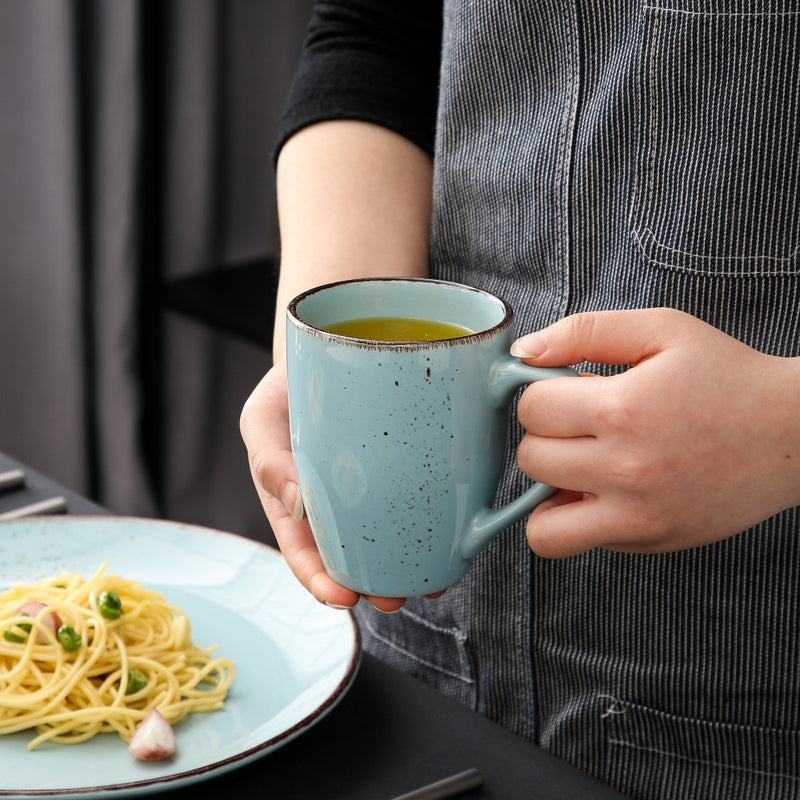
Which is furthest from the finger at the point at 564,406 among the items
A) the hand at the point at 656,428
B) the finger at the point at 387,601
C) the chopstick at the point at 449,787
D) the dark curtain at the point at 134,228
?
the dark curtain at the point at 134,228

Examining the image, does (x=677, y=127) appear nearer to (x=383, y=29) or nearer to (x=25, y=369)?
(x=383, y=29)

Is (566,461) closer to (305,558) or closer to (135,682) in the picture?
(305,558)

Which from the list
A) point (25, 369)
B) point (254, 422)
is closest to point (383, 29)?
point (254, 422)

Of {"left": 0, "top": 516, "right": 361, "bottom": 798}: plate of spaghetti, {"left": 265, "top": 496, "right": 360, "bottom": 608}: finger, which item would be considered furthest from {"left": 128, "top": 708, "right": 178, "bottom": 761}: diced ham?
{"left": 265, "top": 496, "right": 360, "bottom": 608}: finger

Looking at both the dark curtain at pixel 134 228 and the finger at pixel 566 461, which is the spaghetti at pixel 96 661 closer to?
the finger at pixel 566 461

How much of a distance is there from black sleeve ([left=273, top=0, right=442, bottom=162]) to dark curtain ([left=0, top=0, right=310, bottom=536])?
126 cm

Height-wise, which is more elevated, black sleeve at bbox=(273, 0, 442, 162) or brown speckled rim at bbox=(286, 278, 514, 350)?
black sleeve at bbox=(273, 0, 442, 162)

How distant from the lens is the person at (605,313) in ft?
1.74

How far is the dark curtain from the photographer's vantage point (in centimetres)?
209

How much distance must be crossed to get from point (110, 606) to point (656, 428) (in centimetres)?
47

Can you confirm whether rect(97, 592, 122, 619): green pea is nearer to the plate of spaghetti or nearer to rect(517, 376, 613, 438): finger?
the plate of spaghetti

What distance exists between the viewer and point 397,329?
22.2 inches

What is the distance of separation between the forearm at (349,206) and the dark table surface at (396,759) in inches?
10.7

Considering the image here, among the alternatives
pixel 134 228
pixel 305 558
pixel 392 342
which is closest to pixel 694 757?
pixel 305 558
